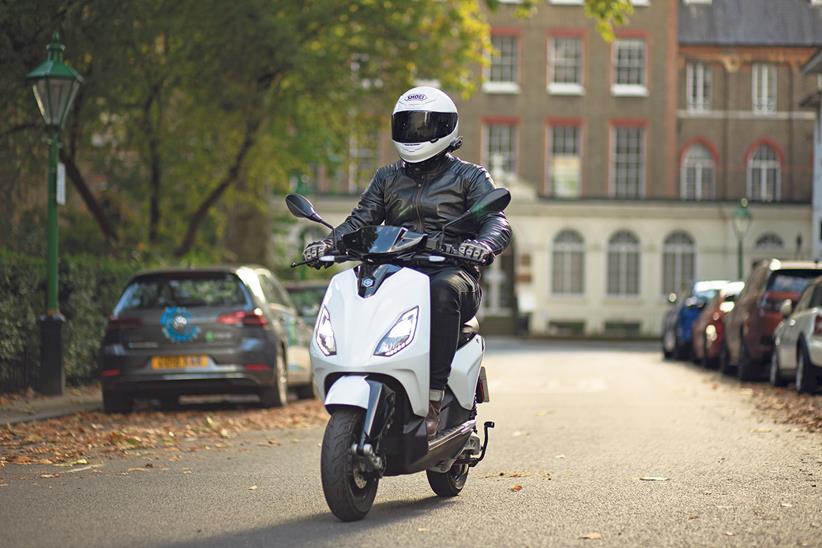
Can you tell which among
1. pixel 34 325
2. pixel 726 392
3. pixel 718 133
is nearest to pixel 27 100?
pixel 34 325

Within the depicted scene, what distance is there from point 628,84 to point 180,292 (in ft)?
157

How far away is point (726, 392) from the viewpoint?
19641 mm

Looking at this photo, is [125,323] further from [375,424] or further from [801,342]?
[375,424]

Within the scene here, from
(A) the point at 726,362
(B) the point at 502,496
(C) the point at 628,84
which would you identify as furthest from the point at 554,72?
(B) the point at 502,496

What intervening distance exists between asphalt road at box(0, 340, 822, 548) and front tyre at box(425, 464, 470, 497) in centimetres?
7

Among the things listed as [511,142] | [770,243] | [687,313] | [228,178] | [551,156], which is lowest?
[687,313]

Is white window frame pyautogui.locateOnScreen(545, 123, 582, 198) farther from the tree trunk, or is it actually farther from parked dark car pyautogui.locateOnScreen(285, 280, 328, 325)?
parked dark car pyautogui.locateOnScreen(285, 280, 328, 325)

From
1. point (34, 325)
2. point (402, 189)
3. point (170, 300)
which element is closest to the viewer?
point (402, 189)

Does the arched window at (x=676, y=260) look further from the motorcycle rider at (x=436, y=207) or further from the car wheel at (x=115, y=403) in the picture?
the motorcycle rider at (x=436, y=207)

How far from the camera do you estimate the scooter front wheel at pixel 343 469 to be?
23.1ft

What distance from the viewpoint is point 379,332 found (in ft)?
24.2

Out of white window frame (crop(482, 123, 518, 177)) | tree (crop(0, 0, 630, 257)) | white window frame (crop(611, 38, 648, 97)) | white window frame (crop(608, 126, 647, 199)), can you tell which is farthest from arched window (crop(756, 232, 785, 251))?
tree (crop(0, 0, 630, 257))

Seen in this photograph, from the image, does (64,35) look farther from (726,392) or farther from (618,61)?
(618,61)

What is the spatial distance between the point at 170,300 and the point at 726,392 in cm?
770
